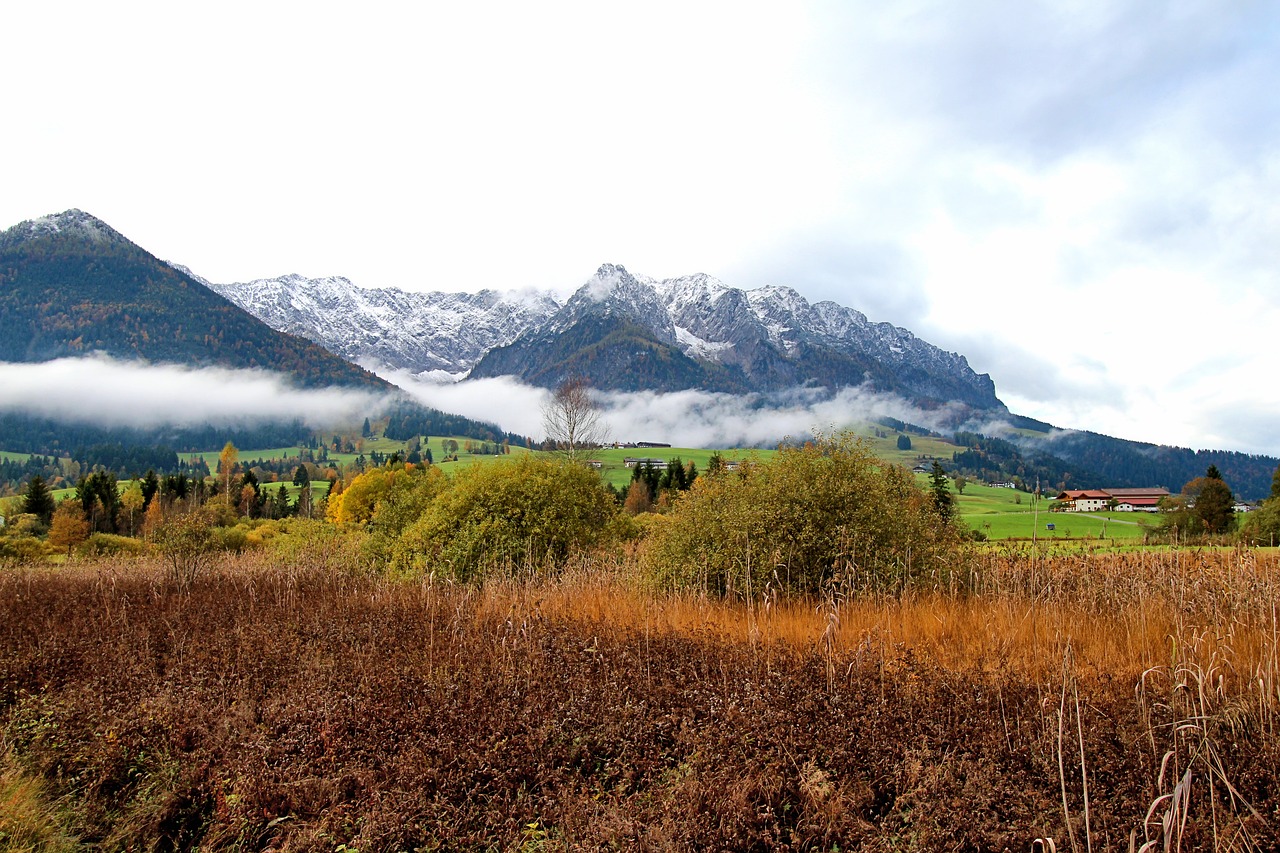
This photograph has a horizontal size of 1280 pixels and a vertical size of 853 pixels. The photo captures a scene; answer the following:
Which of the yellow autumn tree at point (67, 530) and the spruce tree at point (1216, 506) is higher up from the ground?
the spruce tree at point (1216, 506)

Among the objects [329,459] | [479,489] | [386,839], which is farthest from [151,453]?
[386,839]

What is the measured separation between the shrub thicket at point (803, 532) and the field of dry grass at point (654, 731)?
7.80 ft

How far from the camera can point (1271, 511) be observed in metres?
33.5

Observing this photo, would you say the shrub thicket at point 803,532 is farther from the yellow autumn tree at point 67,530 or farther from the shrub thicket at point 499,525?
the yellow autumn tree at point 67,530

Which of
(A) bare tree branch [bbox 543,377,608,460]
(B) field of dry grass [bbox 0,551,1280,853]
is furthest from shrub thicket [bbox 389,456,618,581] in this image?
(A) bare tree branch [bbox 543,377,608,460]

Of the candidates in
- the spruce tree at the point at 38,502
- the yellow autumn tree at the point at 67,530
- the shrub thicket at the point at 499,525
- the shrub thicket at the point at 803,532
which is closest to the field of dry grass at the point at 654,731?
the shrub thicket at the point at 803,532

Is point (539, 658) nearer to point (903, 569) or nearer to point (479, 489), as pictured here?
point (903, 569)

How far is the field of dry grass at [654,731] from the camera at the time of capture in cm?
423

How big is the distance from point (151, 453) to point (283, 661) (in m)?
212

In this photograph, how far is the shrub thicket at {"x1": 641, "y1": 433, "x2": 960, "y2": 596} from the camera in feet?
37.4

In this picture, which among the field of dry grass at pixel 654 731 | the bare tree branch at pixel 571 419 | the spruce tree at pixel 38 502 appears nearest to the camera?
the field of dry grass at pixel 654 731

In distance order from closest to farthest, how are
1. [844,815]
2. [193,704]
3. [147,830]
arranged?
[844,815] → [147,830] → [193,704]

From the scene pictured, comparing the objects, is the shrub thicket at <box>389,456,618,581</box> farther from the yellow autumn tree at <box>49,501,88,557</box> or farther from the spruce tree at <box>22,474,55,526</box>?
the spruce tree at <box>22,474,55,526</box>

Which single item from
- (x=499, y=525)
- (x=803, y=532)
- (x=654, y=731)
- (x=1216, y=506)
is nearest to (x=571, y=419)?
(x=499, y=525)
